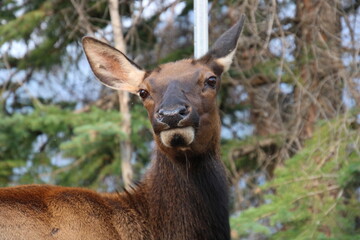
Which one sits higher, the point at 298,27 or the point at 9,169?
the point at 298,27

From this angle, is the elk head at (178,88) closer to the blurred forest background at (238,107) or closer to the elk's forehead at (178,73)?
the elk's forehead at (178,73)

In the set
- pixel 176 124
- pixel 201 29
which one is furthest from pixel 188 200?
pixel 201 29

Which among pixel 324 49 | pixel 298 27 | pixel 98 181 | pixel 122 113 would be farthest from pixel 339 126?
pixel 98 181

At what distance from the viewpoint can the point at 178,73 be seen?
5.80 m

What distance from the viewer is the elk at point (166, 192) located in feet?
17.1

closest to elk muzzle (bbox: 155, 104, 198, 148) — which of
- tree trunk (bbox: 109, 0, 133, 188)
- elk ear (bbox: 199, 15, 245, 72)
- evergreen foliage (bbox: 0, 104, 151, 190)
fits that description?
elk ear (bbox: 199, 15, 245, 72)

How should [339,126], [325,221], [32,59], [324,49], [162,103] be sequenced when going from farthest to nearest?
[32,59]
[324,49]
[339,126]
[325,221]
[162,103]

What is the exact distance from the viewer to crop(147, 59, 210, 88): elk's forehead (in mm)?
5691

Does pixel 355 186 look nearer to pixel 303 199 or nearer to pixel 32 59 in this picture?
pixel 303 199

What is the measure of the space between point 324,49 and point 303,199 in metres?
2.65

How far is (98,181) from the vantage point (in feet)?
40.7

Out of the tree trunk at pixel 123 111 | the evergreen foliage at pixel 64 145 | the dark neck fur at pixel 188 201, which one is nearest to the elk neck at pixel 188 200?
the dark neck fur at pixel 188 201

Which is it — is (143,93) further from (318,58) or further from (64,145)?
(318,58)

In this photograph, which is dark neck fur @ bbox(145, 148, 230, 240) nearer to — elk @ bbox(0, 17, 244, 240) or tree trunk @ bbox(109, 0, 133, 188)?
elk @ bbox(0, 17, 244, 240)
